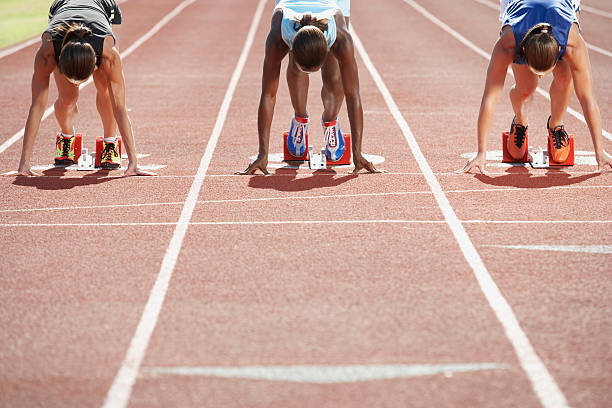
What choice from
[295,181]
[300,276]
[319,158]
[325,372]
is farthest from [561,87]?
[325,372]

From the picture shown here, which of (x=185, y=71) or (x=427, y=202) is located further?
(x=185, y=71)

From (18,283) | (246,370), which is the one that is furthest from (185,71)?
(246,370)

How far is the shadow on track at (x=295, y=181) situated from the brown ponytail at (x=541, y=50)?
173cm

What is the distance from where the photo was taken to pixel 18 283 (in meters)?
5.09

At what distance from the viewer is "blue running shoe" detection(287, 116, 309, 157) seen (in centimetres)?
841

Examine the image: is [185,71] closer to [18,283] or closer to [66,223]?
[66,223]

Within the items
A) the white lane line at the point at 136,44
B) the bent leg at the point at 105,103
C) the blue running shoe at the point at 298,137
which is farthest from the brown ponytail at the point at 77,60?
the white lane line at the point at 136,44

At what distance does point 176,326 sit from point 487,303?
1.52 meters

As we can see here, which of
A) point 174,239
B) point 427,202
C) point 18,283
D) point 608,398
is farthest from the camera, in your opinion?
point 427,202

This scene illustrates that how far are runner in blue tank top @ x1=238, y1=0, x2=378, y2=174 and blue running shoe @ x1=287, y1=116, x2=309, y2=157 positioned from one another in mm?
59

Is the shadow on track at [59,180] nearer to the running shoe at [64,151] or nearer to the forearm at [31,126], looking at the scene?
the forearm at [31,126]

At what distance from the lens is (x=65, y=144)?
8.54 m

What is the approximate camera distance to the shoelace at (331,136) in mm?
8219

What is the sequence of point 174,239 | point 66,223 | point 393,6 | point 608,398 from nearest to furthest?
point 608,398
point 174,239
point 66,223
point 393,6
